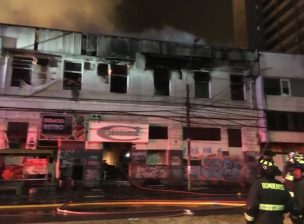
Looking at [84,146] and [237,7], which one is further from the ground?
[237,7]

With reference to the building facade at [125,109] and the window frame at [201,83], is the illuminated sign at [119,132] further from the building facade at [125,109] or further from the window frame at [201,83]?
the window frame at [201,83]

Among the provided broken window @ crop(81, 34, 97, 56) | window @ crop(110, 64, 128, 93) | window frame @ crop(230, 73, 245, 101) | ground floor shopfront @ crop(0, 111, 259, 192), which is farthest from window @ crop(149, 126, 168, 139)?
broken window @ crop(81, 34, 97, 56)

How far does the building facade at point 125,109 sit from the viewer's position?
23453mm

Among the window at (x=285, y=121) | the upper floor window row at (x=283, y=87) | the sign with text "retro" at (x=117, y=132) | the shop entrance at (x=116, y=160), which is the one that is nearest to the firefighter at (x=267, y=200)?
the sign with text "retro" at (x=117, y=132)

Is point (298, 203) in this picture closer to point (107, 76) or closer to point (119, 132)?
point (119, 132)

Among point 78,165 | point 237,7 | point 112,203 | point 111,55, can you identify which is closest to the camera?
point 112,203

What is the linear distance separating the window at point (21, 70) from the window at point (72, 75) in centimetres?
225

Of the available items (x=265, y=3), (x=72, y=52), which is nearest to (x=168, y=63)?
(x=72, y=52)

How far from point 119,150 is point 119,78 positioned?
505 cm

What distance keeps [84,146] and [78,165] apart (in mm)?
1287

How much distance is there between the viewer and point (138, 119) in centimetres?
2525

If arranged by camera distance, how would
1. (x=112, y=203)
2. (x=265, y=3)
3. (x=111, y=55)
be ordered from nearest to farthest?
(x=112, y=203) → (x=111, y=55) → (x=265, y=3)

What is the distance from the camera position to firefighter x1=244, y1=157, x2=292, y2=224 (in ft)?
16.1

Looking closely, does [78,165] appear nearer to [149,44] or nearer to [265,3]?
[149,44]
